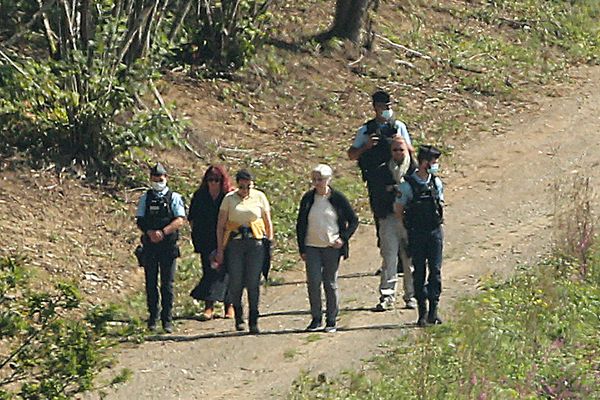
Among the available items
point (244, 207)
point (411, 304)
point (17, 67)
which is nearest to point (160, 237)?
point (244, 207)

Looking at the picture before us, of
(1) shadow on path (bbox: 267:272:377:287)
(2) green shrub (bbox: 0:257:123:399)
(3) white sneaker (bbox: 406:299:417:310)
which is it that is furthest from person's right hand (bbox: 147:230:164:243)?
(2) green shrub (bbox: 0:257:123:399)

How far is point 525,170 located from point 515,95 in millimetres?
3550

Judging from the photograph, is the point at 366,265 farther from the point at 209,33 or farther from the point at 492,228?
the point at 209,33

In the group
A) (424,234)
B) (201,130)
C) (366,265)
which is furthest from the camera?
(201,130)

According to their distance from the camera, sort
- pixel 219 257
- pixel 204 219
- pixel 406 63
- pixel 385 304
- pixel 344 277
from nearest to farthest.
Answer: pixel 219 257, pixel 204 219, pixel 385 304, pixel 344 277, pixel 406 63

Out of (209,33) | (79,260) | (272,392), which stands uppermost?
(209,33)

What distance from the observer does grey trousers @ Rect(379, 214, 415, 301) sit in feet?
42.4

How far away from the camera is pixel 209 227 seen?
43.0 feet

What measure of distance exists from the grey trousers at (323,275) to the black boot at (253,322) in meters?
0.55

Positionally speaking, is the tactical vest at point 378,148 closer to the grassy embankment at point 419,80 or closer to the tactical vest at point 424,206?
the tactical vest at point 424,206

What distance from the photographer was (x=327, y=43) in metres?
22.5

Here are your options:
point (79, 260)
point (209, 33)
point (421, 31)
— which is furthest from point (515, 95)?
point (79, 260)

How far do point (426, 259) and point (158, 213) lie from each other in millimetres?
2565

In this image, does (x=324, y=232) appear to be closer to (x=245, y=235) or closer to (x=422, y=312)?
(x=245, y=235)
